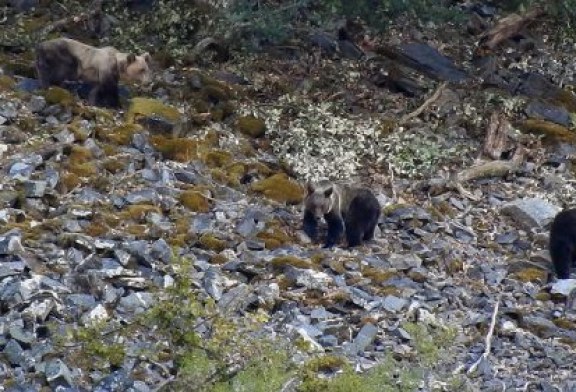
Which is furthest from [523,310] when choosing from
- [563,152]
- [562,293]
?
[563,152]

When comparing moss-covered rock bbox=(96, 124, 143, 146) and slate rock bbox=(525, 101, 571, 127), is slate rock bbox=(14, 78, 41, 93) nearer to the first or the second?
moss-covered rock bbox=(96, 124, 143, 146)

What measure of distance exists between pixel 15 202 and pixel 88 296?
2520 millimetres

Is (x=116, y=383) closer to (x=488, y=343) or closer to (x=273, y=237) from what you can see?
(x=488, y=343)

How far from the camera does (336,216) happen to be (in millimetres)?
14328

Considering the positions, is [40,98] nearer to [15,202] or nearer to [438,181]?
[15,202]

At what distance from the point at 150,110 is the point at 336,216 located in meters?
3.63

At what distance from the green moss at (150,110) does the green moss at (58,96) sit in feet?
2.56

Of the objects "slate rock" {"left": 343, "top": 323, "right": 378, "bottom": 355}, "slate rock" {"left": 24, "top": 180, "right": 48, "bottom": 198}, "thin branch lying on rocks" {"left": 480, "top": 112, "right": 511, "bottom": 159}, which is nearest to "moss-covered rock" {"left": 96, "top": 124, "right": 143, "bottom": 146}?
"slate rock" {"left": 24, "top": 180, "right": 48, "bottom": 198}

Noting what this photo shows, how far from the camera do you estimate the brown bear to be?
17.2 m

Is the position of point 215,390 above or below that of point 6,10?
above

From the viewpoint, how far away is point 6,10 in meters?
20.4

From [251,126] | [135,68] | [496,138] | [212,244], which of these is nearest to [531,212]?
[496,138]

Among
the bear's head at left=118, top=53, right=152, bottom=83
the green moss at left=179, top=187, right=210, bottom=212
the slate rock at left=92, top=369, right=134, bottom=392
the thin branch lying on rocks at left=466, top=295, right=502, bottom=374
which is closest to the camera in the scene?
the slate rock at left=92, top=369, right=134, bottom=392

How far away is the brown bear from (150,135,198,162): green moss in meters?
1.39
